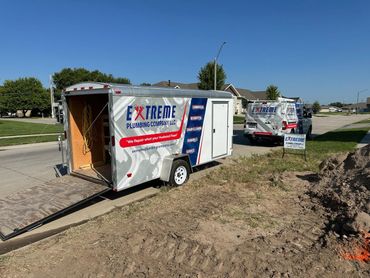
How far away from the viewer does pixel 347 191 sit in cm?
575

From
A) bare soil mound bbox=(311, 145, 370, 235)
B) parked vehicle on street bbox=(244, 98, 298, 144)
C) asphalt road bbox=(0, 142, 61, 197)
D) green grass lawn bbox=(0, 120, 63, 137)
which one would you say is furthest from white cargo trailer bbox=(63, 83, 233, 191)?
green grass lawn bbox=(0, 120, 63, 137)

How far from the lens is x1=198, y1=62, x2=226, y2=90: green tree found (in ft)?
122

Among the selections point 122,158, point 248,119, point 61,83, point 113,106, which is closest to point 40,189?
point 122,158

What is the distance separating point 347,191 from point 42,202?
6.02 metres

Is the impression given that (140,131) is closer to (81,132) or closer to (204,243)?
(81,132)

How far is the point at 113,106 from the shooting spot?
19.2 feet

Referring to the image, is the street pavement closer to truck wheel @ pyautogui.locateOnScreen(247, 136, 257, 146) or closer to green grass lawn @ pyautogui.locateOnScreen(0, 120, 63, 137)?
truck wheel @ pyautogui.locateOnScreen(247, 136, 257, 146)

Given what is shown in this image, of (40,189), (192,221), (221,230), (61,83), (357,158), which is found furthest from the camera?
(61,83)

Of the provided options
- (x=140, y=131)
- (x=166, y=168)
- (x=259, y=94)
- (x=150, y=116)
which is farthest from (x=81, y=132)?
(x=259, y=94)

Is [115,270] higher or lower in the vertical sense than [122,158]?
lower

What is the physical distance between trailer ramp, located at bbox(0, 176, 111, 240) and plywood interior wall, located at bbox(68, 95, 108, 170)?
0.87 meters

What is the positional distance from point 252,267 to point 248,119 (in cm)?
1219

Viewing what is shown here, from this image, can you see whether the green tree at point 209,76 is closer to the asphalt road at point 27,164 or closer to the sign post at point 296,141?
the asphalt road at point 27,164

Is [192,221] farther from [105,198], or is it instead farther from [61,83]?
[61,83]
